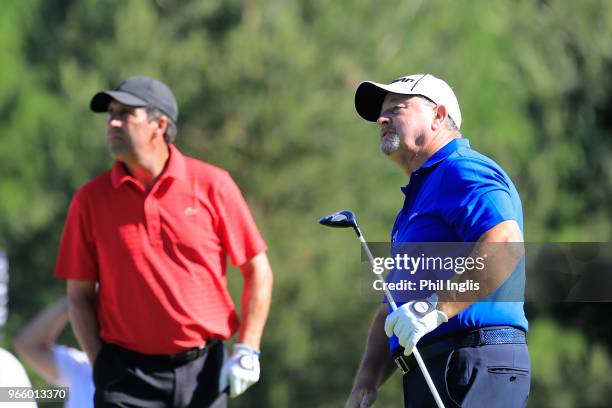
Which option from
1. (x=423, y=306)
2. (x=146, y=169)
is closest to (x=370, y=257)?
(x=423, y=306)

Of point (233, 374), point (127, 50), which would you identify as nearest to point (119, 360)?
point (233, 374)

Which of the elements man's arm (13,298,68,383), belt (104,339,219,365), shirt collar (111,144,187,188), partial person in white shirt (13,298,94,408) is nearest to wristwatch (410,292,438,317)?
belt (104,339,219,365)

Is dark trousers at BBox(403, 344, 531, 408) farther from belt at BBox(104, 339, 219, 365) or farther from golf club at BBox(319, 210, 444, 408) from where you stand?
belt at BBox(104, 339, 219, 365)

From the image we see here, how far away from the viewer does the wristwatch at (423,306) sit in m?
3.85

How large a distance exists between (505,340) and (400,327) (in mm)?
365

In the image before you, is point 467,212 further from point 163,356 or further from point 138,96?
point 138,96

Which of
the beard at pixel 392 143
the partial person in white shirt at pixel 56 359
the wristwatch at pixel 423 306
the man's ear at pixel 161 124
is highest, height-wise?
the beard at pixel 392 143

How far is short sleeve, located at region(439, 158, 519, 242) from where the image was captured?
3.86 m

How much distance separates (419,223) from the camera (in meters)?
4.09

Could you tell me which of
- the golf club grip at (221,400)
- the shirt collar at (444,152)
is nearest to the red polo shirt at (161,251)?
the golf club grip at (221,400)

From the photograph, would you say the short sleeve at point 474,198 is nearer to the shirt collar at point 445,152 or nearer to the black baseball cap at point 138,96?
the shirt collar at point 445,152

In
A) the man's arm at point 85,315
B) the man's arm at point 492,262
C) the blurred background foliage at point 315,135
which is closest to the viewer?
the man's arm at point 492,262

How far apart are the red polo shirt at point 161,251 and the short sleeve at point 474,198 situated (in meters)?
1.75

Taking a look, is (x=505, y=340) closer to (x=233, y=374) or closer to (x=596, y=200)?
(x=233, y=374)
